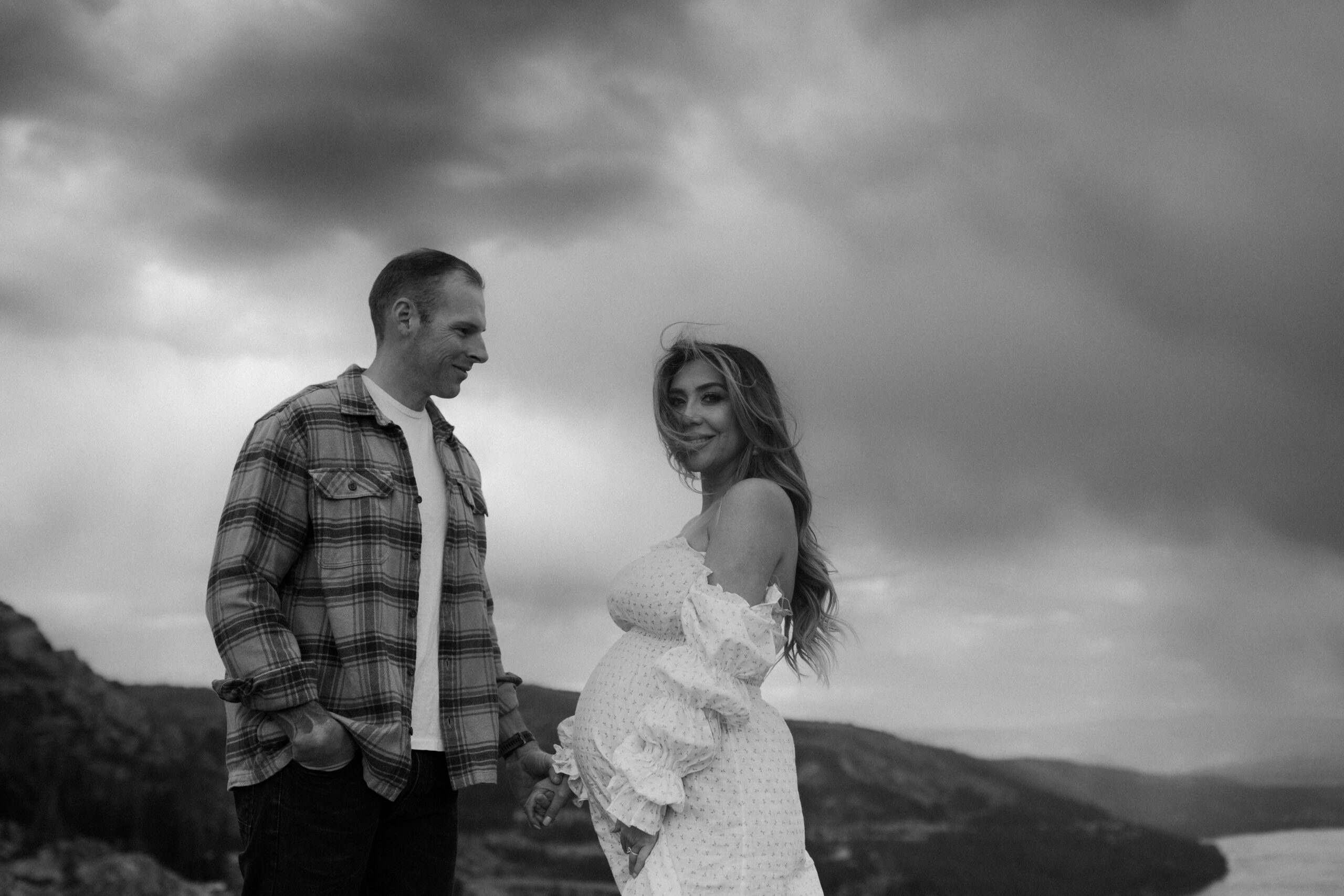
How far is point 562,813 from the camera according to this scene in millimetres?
7488

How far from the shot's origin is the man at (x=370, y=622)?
118 inches

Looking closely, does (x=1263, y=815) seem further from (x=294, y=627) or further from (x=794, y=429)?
(x=294, y=627)

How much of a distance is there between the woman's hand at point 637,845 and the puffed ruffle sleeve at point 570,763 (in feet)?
1.23

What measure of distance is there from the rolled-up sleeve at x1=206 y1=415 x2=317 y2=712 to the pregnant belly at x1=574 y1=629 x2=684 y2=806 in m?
0.82

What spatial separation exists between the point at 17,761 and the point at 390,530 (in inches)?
230

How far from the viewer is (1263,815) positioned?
805 centimetres

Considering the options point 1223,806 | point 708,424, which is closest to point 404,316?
point 708,424

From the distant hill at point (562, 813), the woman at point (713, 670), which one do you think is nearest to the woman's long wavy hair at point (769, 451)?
the woman at point (713, 670)

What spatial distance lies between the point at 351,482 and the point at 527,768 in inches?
45.6

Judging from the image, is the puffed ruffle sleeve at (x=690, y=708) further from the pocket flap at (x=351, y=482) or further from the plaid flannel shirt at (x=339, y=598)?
the pocket flap at (x=351, y=482)

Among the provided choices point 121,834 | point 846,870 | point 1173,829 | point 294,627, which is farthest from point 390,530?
point 1173,829

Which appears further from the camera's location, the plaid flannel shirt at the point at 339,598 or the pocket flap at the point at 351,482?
the pocket flap at the point at 351,482

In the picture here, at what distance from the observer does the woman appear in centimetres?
302

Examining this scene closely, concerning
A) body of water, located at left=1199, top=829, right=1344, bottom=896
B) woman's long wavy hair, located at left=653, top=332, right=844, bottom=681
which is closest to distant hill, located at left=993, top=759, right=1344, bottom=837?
body of water, located at left=1199, top=829, right=1344, bottom=896
